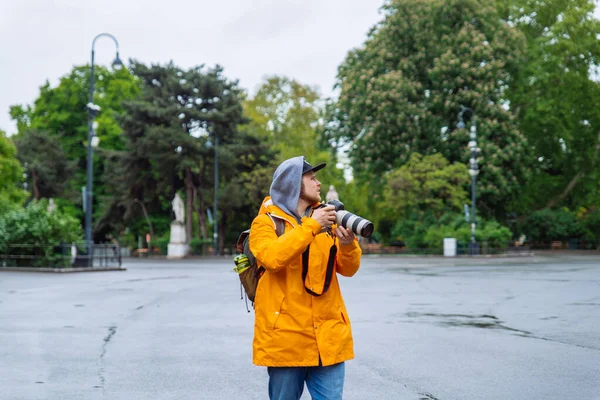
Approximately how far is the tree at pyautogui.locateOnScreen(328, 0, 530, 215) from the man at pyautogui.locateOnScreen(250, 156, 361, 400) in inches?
1664

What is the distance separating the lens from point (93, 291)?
61.0 ft

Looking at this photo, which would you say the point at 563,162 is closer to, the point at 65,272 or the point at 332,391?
the point at 65,272

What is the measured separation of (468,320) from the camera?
11695 mm

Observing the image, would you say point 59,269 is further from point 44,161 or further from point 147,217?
point 44,161

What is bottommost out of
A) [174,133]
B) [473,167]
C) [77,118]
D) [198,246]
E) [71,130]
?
[198,246]

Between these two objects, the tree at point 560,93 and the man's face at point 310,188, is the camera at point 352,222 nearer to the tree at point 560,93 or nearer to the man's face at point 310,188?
the man's face at point 310,188

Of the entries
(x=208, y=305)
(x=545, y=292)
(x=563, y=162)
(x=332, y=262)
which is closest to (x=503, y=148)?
(x=563, y=162)

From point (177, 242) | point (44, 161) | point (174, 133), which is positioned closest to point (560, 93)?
point (174, 133)

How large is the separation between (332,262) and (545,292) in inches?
536

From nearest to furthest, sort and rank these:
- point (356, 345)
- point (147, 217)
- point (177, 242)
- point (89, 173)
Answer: point (356, 345) → point (89, 173) → point (177, 242) → point (147, 217)

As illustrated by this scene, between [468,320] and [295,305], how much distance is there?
324 inches

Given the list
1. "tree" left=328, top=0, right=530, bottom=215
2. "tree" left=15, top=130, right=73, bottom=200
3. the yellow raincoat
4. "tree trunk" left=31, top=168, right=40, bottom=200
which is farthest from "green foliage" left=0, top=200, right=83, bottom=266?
"tree trunk" left=31, top=168, right=40, bottom=200

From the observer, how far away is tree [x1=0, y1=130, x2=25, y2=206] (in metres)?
54.9

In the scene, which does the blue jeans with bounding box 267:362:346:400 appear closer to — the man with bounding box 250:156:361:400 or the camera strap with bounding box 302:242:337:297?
the man with bounding box 250:156:361:400
